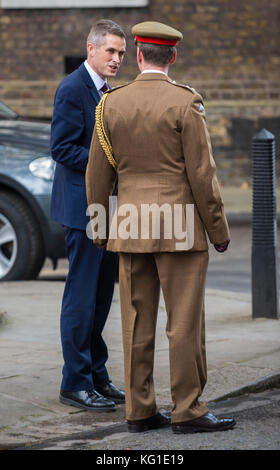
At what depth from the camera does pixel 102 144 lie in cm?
462

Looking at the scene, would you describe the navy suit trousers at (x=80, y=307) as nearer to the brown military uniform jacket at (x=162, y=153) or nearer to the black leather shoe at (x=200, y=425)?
the brown military uniform jacket at (x=162, y=153)

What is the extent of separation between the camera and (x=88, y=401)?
17.0ft

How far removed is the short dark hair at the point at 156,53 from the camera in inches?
177

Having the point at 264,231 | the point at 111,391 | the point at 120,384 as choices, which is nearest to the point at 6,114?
the point at 264,231

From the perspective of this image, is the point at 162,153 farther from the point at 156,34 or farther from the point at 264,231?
the point at 264,231

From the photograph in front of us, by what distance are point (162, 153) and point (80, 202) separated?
803 millimetres

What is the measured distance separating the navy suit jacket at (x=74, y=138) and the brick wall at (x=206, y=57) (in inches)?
555

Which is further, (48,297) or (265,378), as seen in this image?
(48,297)

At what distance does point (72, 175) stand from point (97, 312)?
73 cm

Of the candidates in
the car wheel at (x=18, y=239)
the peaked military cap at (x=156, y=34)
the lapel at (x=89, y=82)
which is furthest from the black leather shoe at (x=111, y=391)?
the car wheel at (x=18, y=239)
